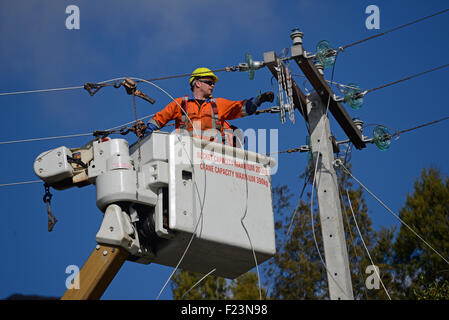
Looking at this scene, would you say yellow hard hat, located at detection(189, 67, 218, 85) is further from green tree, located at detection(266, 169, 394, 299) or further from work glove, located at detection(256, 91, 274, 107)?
green tree, located at detection(266, 169, 394, 299)

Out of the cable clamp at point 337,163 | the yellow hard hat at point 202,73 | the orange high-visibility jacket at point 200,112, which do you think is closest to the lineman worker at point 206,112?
the orange high-visibility jacket at point 200,112

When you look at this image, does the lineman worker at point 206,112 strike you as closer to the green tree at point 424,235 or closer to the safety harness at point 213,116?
the safety harness at point 213,116

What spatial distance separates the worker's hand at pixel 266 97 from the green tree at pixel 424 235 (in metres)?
12.4

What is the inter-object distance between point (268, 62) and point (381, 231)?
48.7 ft

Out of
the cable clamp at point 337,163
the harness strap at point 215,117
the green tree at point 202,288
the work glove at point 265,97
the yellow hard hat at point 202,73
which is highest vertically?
the yellow hard hat at point 202,73

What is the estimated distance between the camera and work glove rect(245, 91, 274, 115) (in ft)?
31.6

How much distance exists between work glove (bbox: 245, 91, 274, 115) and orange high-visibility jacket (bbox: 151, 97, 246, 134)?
59mm

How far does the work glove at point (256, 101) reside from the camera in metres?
9.64

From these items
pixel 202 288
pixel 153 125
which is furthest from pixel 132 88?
pixel 202 288

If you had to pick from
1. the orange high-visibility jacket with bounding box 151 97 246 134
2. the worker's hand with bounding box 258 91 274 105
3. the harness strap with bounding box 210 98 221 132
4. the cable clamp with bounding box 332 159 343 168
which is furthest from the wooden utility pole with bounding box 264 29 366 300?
the harness strap with bounding box 210 98 221 132

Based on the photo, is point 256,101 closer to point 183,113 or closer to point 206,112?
point 206,112

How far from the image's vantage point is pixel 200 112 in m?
9.88

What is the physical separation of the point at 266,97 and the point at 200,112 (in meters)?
0.79

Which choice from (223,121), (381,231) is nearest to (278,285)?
(381,231)
